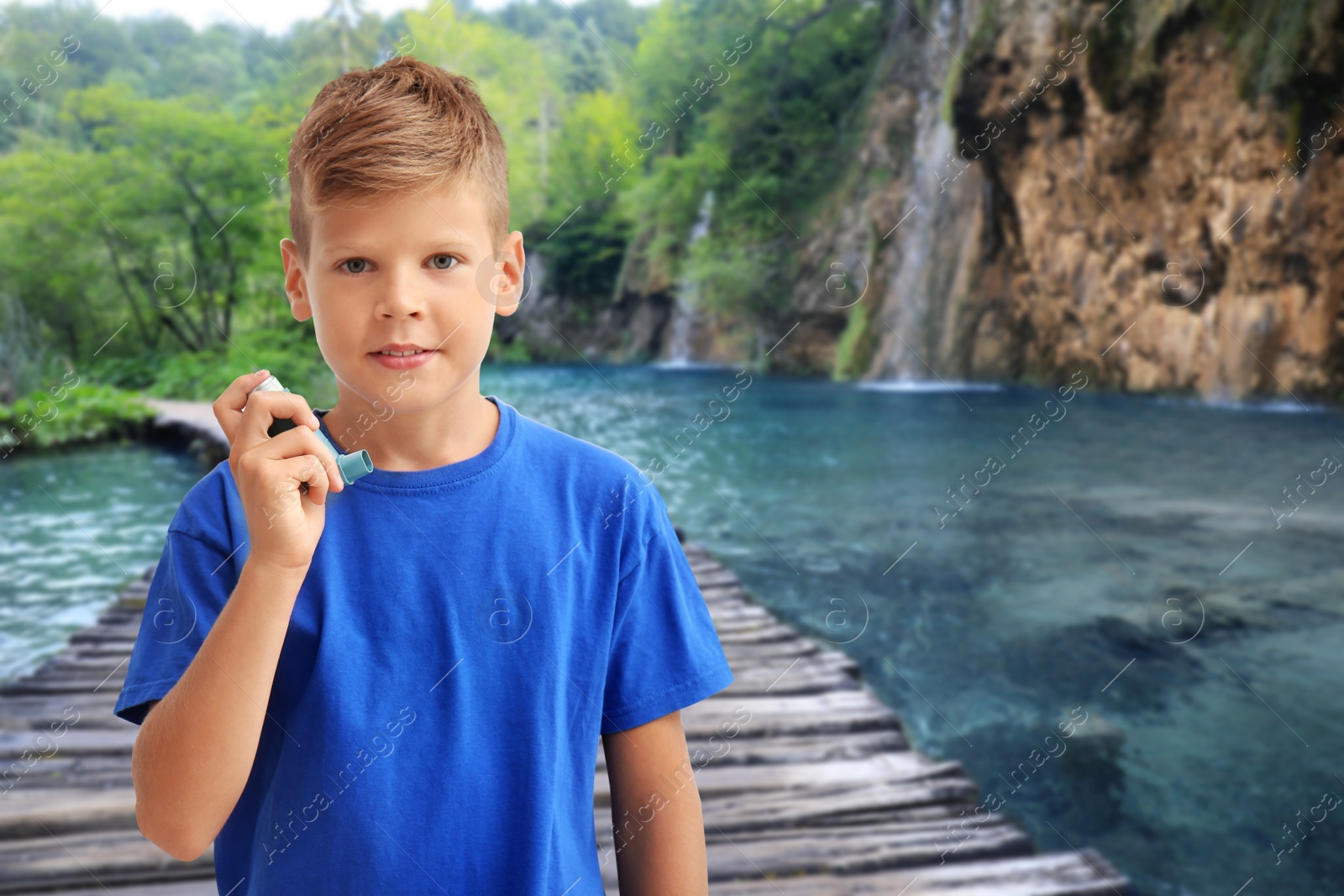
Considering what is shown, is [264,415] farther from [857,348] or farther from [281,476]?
[857,348]

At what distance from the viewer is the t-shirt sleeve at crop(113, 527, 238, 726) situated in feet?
2.79

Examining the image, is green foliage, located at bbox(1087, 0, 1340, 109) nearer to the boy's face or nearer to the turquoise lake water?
the turquoise lake water

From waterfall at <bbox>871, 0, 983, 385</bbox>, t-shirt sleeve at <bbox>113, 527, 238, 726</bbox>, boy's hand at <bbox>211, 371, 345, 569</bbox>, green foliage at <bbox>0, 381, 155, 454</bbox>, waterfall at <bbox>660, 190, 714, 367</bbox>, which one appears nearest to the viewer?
boy's hand at <bbox>211, 371, 345, 569</bbox>

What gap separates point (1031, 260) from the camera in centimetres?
1761

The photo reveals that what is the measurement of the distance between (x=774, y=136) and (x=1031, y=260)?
890 centimetres

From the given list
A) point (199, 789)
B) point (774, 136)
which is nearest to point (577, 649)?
point (199, 789)

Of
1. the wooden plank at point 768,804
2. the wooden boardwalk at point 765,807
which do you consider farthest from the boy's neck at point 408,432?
the wooden boardwalk at point 765,807

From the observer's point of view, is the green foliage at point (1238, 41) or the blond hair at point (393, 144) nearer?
the blond hair at point (393, 144)

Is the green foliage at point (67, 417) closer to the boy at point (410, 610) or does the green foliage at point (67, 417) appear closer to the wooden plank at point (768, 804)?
the wooden plank at point (768, 804)

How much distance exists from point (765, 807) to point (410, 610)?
1.79 meters

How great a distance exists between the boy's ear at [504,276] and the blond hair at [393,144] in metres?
0.02

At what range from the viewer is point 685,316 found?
2941 cm

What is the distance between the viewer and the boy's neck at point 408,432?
972mm

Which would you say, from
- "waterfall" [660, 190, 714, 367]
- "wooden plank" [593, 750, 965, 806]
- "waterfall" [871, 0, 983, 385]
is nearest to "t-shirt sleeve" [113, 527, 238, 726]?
"wooden plank" [593, 750, 965, 806]
